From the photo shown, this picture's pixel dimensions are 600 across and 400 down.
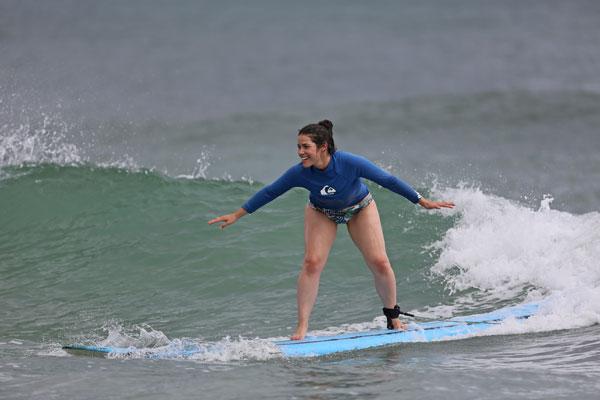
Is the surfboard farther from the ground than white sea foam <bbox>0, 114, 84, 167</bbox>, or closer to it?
closer to it

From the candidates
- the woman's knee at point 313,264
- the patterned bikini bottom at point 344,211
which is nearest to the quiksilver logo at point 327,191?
the patterned bikini bottom at point 344,211

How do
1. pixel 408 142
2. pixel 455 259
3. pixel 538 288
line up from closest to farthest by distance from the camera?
pixel 538 288 → pixel 455 259 → pixel 408 142

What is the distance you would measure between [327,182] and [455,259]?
397cm

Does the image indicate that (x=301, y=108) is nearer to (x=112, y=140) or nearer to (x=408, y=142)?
(x=408, y=142)

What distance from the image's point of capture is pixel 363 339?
22.4 feet

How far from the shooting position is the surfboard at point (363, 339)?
255 inches

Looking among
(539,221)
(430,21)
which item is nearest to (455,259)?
(539,221)

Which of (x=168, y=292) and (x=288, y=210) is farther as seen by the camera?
(x=288, y=210)

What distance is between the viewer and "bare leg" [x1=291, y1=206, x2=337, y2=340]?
22.0ft

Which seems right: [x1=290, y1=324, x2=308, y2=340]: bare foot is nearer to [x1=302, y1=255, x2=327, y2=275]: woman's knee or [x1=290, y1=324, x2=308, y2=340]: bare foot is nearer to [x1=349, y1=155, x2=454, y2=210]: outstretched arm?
[x1=302, y1=255, x2=327, y2=275]: woman's knee

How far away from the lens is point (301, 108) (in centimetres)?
2339

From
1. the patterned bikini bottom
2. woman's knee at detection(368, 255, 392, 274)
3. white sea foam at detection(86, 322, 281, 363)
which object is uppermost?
the patterned bikini bottom

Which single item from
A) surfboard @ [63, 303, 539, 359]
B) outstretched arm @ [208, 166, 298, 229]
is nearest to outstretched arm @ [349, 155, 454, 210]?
outstretched arm @ [208, 166, 298, 229]

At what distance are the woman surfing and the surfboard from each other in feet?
0.71
